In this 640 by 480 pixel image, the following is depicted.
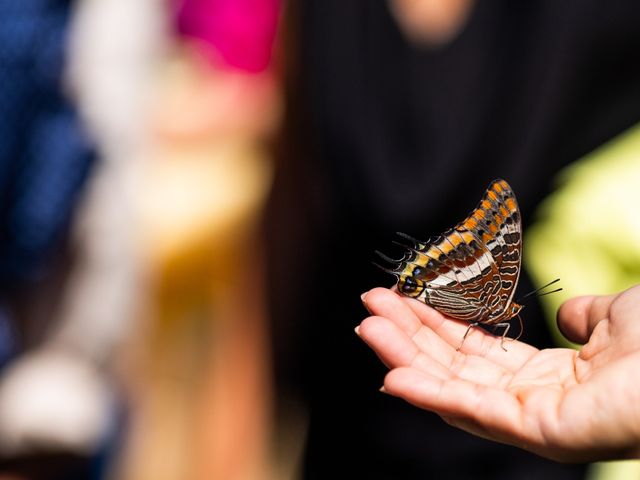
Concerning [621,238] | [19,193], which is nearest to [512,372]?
[621,238]

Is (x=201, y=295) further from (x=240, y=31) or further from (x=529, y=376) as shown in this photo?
(x=529, y=376)

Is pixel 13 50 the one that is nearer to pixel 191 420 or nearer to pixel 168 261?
pixel 168 261

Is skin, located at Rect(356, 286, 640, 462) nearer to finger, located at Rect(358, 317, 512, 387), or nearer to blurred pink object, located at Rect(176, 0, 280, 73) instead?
finger, located at Rect(358, 317, 512, 387)

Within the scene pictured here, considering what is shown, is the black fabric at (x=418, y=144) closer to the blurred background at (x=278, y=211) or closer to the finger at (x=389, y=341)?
the blurred background at (x=278, y=211)

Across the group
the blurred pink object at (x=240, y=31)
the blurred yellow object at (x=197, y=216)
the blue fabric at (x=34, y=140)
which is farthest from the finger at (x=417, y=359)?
the blurred pink object at (x=240, y=31)

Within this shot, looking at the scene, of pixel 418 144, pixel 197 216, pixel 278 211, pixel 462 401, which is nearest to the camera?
pixel 462 401

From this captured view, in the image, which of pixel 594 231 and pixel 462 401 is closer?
pixel 462 401

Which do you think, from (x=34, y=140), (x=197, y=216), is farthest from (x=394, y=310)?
(x=197, y=216)
